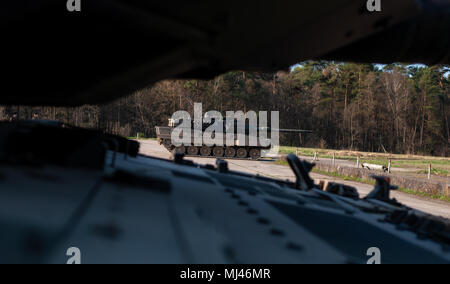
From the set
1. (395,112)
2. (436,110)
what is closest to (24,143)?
(395,112)

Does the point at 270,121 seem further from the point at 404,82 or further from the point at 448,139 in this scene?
the point at 448,139

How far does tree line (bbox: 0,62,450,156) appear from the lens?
43000mm

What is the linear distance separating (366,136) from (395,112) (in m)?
4.91

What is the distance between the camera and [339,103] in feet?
163

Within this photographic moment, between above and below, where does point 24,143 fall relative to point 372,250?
above

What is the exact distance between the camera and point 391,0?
1.70 metres

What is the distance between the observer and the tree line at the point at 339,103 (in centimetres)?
4300

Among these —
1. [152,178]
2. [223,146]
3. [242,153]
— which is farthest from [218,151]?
[152,178]
